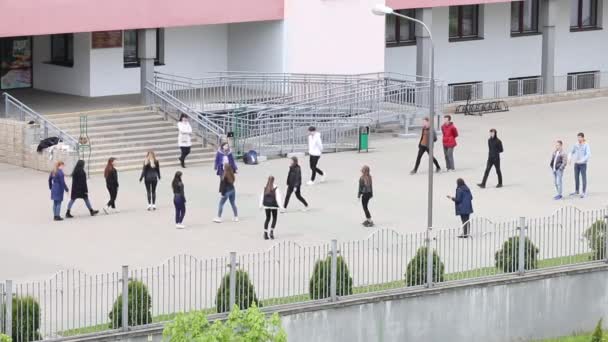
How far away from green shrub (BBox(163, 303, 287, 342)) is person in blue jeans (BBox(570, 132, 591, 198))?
17427 mm

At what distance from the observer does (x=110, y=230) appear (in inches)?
1446

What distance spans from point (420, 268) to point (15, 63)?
68.3 feet

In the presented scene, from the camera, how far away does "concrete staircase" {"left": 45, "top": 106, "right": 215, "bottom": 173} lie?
143ft

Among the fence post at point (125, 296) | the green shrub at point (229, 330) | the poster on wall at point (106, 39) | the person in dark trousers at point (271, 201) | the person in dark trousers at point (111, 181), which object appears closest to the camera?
the green shrub at point (229, 330)

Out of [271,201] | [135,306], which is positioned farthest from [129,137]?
[135,306]

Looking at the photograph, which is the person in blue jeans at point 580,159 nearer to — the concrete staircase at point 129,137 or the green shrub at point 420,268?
the concrete staircase at point 129,137

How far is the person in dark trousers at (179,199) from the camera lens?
36500 mm

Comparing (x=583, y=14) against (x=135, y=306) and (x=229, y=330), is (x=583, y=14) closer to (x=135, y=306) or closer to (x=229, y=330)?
(x=135, y=306)

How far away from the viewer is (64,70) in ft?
161

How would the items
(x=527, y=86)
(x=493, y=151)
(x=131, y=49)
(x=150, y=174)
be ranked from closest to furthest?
(x=150, y=174) → (x=493, y=151) → (x=131, y=49) → (x=527, y=86)

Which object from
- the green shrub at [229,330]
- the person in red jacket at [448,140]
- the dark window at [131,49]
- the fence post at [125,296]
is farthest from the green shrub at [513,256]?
the dark window at [131,49]

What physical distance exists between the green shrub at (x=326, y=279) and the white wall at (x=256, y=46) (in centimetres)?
2113

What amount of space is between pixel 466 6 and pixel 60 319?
30621 millimetres

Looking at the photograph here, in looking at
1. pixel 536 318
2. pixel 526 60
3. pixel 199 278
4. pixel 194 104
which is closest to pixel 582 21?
pixel 526 60
